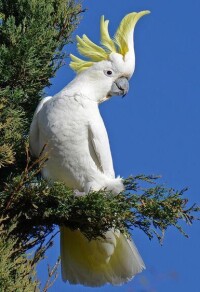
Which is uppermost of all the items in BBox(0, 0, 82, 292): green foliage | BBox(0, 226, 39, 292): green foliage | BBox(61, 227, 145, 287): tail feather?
BBox(0, 0, 82, 292): green foliage

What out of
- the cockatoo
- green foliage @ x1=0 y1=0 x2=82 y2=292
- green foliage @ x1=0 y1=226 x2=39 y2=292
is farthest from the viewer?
the cockatoo

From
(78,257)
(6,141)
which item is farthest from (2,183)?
(78,257)

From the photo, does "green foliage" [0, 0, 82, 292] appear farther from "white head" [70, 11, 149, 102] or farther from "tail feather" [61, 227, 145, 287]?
"tail feather" [61, 227, 145, 287]

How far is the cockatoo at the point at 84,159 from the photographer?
4.65 meters

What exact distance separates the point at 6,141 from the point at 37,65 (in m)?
0.58

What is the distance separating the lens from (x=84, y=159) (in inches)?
184

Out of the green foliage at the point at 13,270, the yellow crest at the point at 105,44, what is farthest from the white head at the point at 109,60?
the green foliage at the point at 13,270

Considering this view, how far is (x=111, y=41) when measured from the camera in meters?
5.02

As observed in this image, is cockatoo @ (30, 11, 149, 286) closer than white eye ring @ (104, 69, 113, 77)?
Yes

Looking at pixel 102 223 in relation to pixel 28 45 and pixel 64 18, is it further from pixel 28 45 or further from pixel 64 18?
pixel 64 18

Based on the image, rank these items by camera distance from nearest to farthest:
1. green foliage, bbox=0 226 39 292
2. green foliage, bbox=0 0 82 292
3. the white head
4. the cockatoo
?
green foliage, bbox=0 226 39 292
green foliage, bbox=0 0 82 292
the cockatoo
the white head

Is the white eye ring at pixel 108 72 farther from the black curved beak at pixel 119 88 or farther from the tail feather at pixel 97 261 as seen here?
the tail feather at pixel 97 261

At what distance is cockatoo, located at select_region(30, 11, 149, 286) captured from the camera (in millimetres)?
4652

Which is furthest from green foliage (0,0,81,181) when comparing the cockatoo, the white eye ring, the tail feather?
the tail feather
